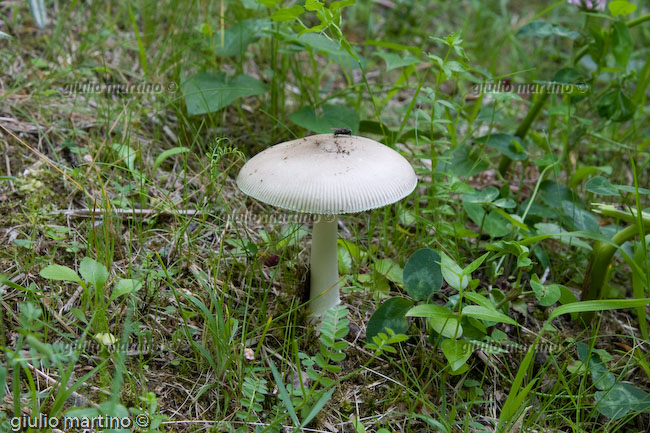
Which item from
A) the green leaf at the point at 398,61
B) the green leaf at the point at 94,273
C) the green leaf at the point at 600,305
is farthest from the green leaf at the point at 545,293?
the green leaf at the point at 94,273

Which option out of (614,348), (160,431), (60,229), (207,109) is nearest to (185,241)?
(60,229)

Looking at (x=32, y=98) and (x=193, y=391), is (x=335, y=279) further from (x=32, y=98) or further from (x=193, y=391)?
(x=32, y=98)

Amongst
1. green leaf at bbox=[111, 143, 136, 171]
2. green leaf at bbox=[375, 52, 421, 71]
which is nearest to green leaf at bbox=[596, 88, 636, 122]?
green leaf at bbox=[375, 52, 421, 71]

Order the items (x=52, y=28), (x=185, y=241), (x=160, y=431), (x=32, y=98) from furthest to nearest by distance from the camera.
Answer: (x=52, y=28) → (x=32, y=98) → (x=185, y=241) → (x=160, y=431)

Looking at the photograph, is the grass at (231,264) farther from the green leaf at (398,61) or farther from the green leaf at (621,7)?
the green leaf at (621,7)

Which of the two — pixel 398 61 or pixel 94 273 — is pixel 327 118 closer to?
pixel 398 61

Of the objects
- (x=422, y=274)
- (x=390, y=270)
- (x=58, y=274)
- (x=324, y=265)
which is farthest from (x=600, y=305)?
(x=58, y=274)
